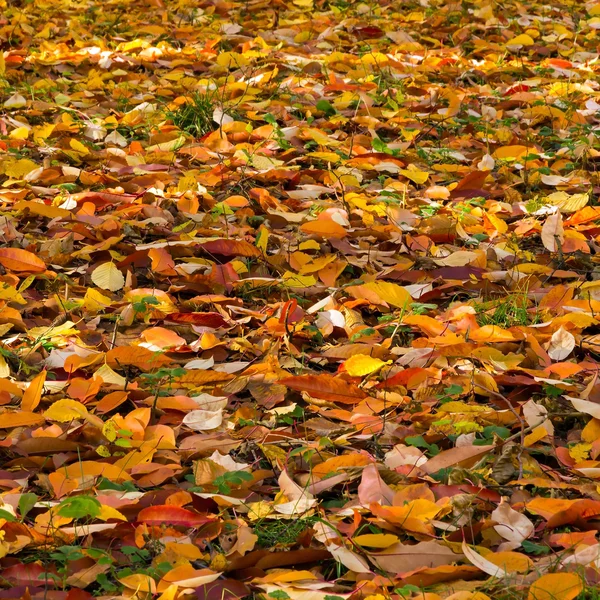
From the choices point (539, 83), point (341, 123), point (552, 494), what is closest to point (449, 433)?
point (552, 494)

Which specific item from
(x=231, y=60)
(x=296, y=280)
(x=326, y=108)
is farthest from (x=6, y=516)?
(x=231, y=60)

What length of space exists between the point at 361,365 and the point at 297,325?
10.4 inches

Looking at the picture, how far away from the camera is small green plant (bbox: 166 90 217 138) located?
3.58 meters

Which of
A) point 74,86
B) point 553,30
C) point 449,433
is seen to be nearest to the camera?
point 449,433

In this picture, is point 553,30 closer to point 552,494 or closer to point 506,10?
point 506,10

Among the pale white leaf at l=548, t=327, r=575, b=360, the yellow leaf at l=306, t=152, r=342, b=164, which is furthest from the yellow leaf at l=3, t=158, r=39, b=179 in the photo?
the pale white leaf at l=548, t=327, r=575, b=360

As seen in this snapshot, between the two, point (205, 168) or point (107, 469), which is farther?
point (205, 168)

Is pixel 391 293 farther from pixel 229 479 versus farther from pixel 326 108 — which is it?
pixel 326 108

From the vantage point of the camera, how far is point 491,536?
1.58 m

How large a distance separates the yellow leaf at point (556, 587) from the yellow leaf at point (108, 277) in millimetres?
1477

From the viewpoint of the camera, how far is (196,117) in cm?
360

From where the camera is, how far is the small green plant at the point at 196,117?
11.7 feet

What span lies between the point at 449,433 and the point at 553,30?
11.7ft

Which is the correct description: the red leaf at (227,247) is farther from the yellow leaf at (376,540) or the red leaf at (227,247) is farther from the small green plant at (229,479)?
the yellow leaf at (376,540)
